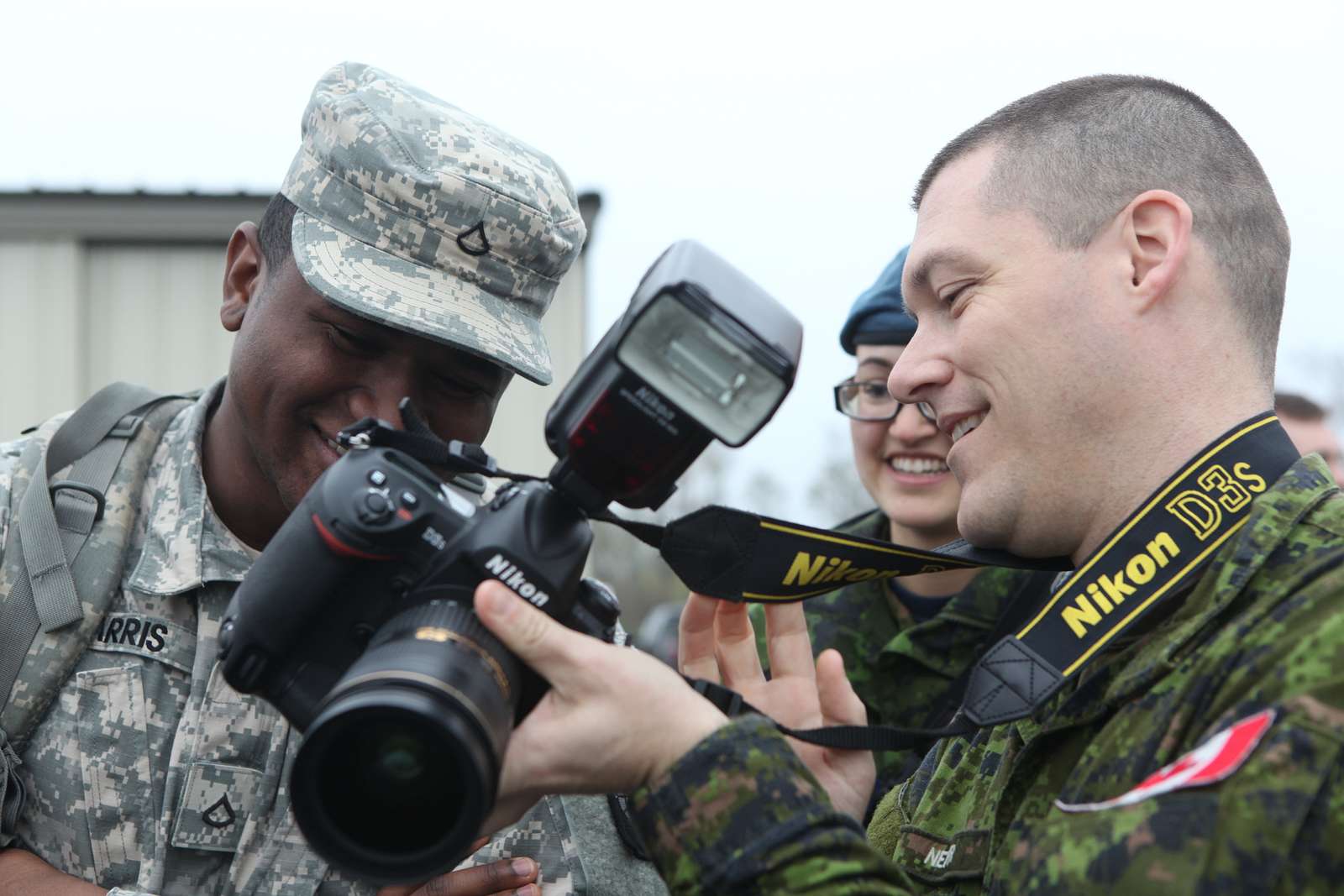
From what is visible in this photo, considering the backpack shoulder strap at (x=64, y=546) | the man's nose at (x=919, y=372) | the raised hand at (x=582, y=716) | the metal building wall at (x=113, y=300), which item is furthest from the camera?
the metal building wall at (x=113, y=300)

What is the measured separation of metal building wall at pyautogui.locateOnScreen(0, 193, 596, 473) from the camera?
6.10 meters

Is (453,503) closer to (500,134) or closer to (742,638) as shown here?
(742,638)

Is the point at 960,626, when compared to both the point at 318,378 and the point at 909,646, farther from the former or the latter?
the point at 318,378

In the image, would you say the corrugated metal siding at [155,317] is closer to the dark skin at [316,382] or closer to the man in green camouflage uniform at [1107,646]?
the dark skin at [316,382]

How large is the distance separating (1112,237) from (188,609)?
Answer: 1860 millimetres

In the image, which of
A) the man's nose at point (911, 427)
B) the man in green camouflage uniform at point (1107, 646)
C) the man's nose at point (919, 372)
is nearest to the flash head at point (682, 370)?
the man in green camouflage uniform at point (1107, 646)

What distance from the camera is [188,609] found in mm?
2617

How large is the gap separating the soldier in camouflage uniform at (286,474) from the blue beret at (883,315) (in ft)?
4.04

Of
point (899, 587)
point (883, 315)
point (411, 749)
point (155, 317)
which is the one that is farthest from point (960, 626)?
point (155, 317)

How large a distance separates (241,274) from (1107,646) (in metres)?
1.91

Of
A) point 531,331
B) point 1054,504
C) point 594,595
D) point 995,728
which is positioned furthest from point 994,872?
point 531,331

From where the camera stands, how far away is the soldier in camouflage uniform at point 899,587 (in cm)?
341

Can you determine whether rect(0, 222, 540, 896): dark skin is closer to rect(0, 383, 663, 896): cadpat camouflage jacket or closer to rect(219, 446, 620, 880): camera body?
rect(0, 383, 663, 896): cadpat camouflage jacket

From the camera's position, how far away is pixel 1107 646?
190 centimetres
